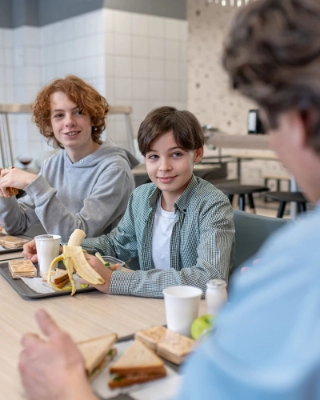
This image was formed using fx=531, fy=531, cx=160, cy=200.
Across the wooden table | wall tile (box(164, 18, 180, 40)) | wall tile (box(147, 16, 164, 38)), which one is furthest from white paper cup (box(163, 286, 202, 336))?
wall tile (box(164, 18, 180, 40))

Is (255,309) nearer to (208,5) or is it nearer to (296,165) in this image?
(296,165)

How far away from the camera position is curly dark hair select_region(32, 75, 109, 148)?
82.5 inches

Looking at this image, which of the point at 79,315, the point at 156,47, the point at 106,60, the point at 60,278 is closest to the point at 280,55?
the point at 79,315

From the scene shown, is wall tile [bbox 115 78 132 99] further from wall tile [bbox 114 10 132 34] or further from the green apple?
the green apple

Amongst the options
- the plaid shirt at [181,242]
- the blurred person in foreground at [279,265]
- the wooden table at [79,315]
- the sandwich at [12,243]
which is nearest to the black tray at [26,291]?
the wooden table at [79,315]

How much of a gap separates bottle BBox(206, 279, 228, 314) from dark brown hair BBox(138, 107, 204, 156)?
0.65 meters

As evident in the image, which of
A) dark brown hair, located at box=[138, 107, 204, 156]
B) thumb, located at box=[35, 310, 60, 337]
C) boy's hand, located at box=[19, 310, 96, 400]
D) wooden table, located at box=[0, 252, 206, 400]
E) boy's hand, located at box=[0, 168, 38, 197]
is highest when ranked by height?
dark brown hair, located at box=[138, 107, 204, 156]

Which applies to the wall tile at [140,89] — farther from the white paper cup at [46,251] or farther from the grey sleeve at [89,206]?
the white paper cup at [46,251]

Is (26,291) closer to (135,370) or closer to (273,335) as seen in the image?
(135,370)

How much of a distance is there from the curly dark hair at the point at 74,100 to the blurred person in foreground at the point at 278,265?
62.9 inches

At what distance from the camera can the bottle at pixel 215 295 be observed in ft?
3.38

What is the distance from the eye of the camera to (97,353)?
0.84 m

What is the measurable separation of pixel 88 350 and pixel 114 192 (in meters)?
1.19

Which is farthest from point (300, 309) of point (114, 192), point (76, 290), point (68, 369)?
point (114, 192)
